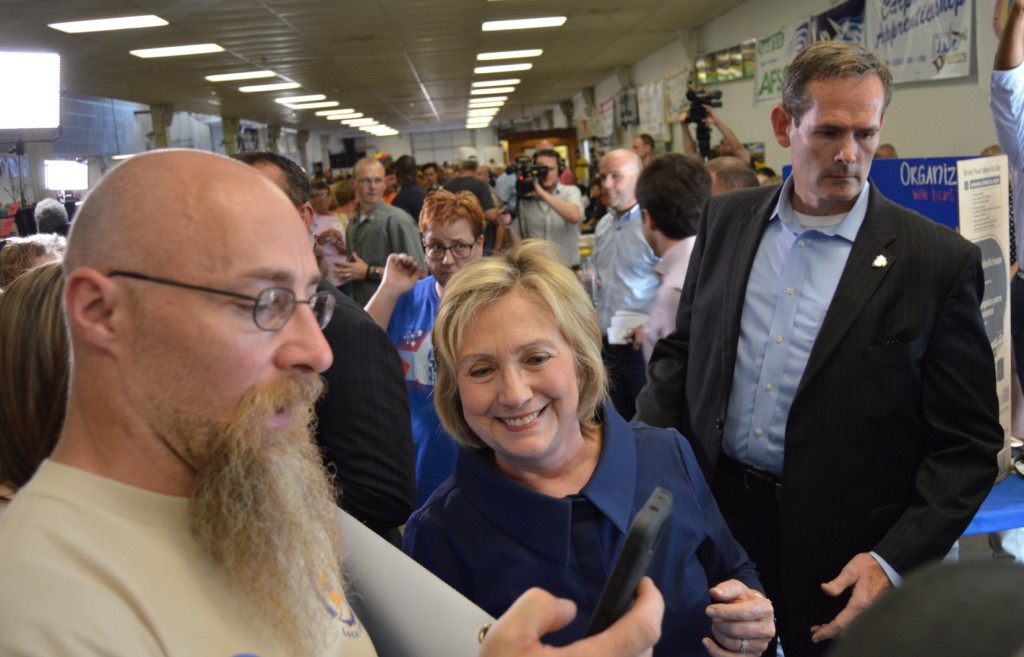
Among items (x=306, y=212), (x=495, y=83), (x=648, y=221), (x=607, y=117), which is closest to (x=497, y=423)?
(x=306, y=212)

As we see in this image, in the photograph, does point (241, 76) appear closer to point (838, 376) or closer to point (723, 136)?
point (723, 136)

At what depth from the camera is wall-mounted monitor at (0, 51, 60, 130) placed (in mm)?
6293

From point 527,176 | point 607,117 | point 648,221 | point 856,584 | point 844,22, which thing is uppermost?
point 607,117

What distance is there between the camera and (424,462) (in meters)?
2.87

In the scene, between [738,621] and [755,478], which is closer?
[738,621]

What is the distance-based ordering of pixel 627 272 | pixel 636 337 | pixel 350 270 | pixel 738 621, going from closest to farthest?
pixel 738 621, pixel 636 337, pixel 627 272, pixel 350 270

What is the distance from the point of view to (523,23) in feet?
37.3

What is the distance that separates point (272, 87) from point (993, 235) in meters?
14.7

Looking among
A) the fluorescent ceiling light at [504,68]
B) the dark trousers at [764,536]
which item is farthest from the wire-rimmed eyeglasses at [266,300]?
the fluorescent ceiling light at [504,68]

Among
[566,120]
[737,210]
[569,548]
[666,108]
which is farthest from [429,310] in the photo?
[566,120]

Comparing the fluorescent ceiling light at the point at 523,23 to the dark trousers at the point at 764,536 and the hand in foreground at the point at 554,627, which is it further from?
the hand in foreground at the point at 554,627

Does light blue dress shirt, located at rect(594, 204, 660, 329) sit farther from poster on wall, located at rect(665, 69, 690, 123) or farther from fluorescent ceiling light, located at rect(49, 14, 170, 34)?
poster on wall, located at rect(665, 69, 690, 123)

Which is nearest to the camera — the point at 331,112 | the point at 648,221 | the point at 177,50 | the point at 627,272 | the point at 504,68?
the point at 648,221

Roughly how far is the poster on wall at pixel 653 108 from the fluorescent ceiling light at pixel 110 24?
890 cm
